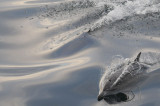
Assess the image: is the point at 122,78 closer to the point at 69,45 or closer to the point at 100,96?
the point at 100,96

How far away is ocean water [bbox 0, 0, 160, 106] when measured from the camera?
7.02 metres

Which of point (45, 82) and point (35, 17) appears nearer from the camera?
point (45, 82)

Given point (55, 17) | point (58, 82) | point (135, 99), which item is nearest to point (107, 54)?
point (58, 82)

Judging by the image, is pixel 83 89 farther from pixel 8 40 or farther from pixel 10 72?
pixel 8 40

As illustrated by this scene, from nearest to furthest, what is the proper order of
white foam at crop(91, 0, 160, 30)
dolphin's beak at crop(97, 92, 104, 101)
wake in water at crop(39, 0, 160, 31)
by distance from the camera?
dolphin's beak at crop(97, 92, 104, 101) → white foam at crop(91, 0, 160, 30) → wake in water at crop(39, 0, 160, 31)

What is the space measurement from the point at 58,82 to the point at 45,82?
0.30 metres

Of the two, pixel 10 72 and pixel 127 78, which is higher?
pixel 127 78

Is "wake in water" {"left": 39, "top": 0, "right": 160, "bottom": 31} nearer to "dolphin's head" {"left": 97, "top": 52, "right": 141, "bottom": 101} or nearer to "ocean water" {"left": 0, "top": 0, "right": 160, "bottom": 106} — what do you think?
"ocean water" {"left": 0, "top": 0, "right": 160, "bottom": 106}

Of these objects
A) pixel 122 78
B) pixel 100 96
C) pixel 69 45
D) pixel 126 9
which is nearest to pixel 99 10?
pixel 126 9

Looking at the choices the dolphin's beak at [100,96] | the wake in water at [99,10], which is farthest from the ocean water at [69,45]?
the dolphin's beak at [100,96]

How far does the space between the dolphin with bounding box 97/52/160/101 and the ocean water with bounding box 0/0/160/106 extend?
165 millimetres

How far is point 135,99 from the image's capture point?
6551 millimetres

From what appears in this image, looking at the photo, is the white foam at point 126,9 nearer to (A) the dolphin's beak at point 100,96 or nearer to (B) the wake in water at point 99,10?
(B) the wake in water at point 99,10

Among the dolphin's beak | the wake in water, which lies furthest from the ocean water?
the dolphin's beak
